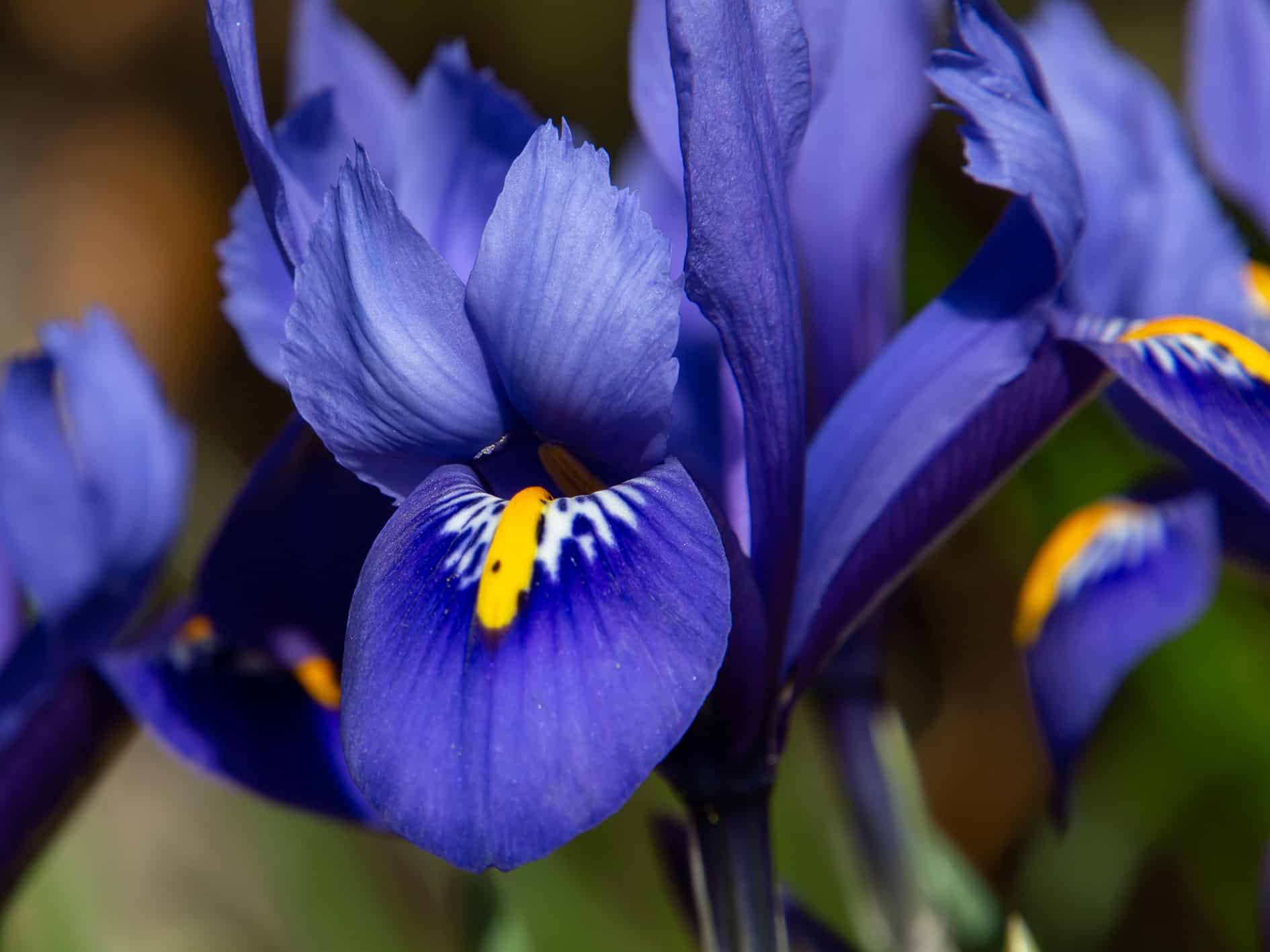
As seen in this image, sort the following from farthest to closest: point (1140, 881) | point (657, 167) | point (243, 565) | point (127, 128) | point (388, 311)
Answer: point (127, 128)
point (1140, 881)
point (657, 167)
point (243, 565)
point (388, 311)

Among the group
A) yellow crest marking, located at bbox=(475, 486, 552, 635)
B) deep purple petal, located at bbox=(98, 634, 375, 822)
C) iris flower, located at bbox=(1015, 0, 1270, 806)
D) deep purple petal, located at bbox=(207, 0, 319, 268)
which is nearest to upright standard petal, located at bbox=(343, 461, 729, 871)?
yellow crest marking, located at bbox=(475, 486, 552, 635)

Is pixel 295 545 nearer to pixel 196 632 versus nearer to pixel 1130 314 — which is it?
pixel 196 632

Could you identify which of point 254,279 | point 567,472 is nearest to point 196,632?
point 254,279

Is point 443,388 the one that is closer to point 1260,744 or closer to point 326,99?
point 326,99

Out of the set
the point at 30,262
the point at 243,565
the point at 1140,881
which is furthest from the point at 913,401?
the point at 30,262

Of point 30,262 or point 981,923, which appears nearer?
point 981,923

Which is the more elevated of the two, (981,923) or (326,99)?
(326,99)

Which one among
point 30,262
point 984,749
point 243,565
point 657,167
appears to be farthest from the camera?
point 30,262

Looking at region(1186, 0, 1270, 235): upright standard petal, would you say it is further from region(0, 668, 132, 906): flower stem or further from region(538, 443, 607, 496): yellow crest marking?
region(0, 668, 132, 906): flower stem
